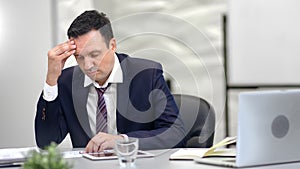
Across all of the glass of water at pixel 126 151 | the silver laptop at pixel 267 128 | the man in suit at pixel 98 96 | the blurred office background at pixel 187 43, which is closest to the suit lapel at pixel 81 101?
the man in suit at pixel 98 96

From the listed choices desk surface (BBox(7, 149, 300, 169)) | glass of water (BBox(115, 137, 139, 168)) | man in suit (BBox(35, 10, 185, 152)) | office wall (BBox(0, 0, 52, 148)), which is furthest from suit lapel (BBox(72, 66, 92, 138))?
office wall (BBox(0, 0, 52, 148))

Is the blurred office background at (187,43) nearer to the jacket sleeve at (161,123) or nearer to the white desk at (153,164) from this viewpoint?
the jacket sleeve at (161,123)

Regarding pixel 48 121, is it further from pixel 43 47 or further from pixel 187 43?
pixel 187 43

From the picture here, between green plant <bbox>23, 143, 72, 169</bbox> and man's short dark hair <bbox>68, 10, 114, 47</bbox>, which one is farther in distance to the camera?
man's short dark hair <bbox>68, 10, 114, 47</bbox>

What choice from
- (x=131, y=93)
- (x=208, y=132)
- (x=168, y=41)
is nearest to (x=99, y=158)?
(x=131, y=93)

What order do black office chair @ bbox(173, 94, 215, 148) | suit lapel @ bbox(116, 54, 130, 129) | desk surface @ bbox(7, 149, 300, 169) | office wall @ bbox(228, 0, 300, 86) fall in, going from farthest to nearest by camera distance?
office wall @ bbox(228, 0, 300, 86), black office chair @ bbox(173, 94, 215, 148), suit lapel @ bbox(116, 54, 130, 129), desk surface @ bbox(7, 149, 300, 169)

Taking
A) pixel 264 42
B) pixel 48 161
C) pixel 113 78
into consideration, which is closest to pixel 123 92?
pixel 113 78

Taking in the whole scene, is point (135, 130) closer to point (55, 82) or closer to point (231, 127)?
point (55, 82)

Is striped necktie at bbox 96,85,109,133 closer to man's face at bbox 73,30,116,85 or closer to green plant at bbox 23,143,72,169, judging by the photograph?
man's face at bbox 73,30,116,85

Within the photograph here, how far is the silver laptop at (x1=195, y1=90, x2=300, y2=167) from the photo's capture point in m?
1.56

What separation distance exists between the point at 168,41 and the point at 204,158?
1.86 m

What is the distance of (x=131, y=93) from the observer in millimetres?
2270

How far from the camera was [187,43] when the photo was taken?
3609 millimetres

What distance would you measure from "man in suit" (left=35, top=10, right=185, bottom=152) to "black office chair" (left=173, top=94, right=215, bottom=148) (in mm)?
101
